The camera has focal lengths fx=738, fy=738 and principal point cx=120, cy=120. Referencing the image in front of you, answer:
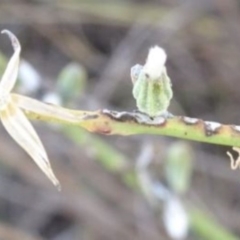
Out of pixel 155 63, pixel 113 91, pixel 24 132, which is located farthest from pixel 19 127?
pixel 113 91

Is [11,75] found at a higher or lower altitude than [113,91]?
lower

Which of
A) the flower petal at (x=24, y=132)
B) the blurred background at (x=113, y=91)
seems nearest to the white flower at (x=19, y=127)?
the flower petal at (x=24, y=132)

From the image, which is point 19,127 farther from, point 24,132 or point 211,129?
point 211,129

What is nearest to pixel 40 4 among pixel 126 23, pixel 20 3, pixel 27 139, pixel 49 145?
pixel 20 3

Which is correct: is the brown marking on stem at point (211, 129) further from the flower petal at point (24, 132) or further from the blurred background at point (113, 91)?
the blurred background at point (113, 91)

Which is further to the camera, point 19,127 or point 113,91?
point 113,91

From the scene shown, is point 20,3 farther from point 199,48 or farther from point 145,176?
point 145,176
